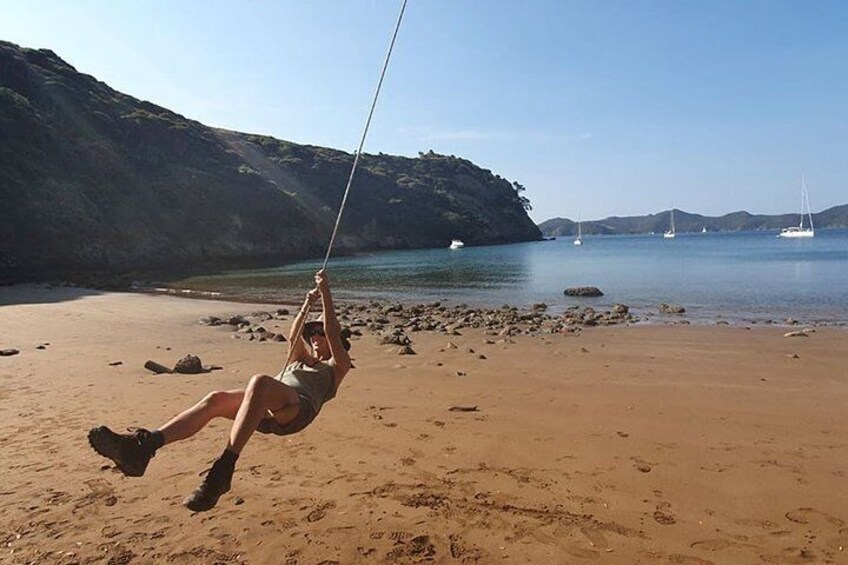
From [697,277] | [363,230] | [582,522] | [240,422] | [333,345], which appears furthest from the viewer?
[363,230]

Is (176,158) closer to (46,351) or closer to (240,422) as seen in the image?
(46,351)

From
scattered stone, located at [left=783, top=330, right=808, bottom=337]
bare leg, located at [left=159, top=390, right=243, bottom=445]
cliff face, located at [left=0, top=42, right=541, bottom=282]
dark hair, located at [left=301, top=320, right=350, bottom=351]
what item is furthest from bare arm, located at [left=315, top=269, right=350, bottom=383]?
cliff face, located at [left=0, top=42, right=541, bottom=282]

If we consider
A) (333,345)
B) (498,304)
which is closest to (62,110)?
(498,304)

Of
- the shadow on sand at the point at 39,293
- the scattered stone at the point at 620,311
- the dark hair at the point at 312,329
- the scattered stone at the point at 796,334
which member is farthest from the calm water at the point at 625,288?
the dark hair at the point at 312,329

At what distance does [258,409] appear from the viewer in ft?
15.5

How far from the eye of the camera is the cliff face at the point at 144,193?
49781 millimetres

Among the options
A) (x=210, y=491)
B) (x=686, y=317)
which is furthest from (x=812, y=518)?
(x=686, y=317)

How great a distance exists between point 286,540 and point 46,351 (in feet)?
37.1

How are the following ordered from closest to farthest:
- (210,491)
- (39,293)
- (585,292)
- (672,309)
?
(210,491), (672,309), (39,293), (585,292)

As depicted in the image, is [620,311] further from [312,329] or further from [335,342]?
[335,342]

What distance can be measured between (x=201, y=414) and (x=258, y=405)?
538mm

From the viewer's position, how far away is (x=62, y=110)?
68062mm

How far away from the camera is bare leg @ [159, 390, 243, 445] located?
4738 millimetres

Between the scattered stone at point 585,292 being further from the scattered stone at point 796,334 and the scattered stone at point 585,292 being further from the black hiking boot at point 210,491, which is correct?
the black hiking boot at point 210,491
